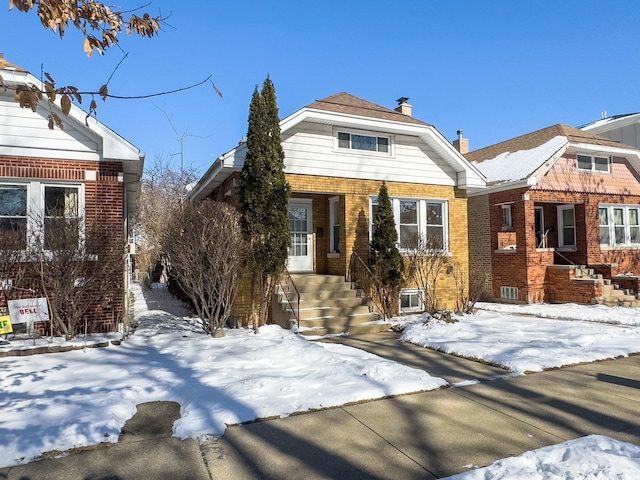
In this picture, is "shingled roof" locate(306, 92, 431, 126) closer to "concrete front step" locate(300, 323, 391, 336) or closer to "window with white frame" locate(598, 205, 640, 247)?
"concrete front step" locate(300, 323, 391, 336)

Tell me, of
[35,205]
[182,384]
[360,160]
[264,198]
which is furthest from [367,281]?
[35,205]

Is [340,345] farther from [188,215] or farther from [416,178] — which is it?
[416,178]

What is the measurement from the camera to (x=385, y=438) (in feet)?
13.0

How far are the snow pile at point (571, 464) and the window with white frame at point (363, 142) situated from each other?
9.46 metres

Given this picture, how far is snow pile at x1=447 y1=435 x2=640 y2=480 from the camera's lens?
3.15 metres

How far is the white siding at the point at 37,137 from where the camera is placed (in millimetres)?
8430

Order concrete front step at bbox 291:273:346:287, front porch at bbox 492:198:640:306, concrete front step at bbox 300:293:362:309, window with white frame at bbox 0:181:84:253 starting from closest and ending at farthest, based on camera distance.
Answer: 1. window with white frame at bbox 0:181:84:253
2. concrete front step at bbox 300:293:362:309
3. concrete front step at bbox 291:273:346:287
4. front porch at bbox 492:198:640:306

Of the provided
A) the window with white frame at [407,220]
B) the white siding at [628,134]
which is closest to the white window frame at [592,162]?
the white siding at [628,134]

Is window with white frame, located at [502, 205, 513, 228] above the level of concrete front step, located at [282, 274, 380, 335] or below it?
above

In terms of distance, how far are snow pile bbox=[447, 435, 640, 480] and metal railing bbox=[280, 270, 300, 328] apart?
602 cm

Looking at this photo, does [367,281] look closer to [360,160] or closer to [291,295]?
[291,295]

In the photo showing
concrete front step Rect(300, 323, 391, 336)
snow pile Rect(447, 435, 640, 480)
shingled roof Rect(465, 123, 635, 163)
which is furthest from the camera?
shingled roof Rect(465, 123, 635, 163)

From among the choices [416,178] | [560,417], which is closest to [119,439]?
[560,417]

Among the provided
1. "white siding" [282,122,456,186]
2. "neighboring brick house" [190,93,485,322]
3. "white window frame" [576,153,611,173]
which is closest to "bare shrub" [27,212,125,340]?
"neighboring brick house" [190,93,485,322]
